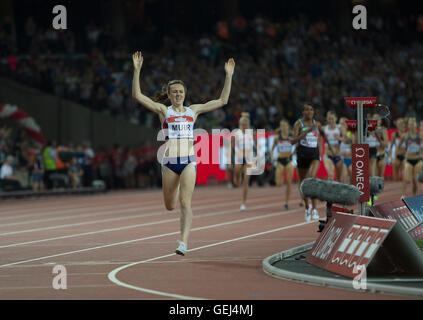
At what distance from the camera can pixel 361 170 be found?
35.4ft

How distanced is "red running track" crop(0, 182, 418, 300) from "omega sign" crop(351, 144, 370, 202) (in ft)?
5.43

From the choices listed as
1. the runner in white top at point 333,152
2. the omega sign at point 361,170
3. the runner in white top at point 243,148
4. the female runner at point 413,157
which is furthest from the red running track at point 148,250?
the female runner at point 413,157

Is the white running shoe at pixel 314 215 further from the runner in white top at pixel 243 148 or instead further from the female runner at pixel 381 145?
the female runner at pixel 381 145

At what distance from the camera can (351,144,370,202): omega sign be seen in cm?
1074

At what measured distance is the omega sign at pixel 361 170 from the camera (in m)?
10.7

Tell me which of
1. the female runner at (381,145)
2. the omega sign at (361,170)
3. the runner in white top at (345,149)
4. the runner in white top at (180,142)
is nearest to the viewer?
the omega sign at (361,170)

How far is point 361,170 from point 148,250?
375 centimetres

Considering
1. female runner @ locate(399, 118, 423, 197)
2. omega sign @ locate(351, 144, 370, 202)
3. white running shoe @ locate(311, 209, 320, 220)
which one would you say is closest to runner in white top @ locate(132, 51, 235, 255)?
omega sign @ locate(351, 144, 370, 202)

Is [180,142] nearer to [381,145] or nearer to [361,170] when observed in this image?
[361,170]

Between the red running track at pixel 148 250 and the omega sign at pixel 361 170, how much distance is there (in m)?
1.65

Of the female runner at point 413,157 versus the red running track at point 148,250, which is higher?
the female runner at point 413,157
